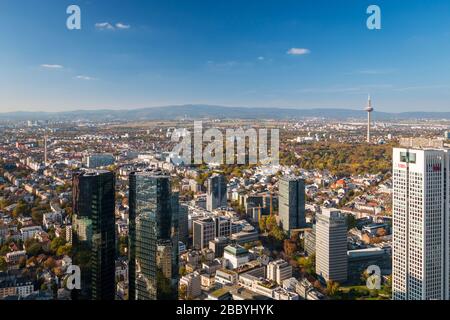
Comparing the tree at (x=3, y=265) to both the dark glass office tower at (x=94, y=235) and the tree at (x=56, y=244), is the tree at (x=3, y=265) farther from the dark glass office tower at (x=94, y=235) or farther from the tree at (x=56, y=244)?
the dark glass office tower at (x=94, y=235)

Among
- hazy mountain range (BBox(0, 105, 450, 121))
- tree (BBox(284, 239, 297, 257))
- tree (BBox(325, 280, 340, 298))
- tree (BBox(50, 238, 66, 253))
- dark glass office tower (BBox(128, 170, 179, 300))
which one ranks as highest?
hazy mountain range (BBox(0, 105, 450, 121))

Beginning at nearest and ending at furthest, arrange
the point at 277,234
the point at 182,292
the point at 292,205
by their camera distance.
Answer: the point at 182,292 → the point at 277,234 → the point at 292,205

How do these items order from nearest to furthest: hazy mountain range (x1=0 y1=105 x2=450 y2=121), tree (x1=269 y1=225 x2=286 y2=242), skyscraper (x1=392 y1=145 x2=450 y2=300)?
1. skyscraper (x1=392 y1=145 x2=450 y2=300)
2. tree (x1=269 y1=225 x2=286 y2=242)
3. hazy mountain range (x1=0 y1=105 x2=450 y2=121)

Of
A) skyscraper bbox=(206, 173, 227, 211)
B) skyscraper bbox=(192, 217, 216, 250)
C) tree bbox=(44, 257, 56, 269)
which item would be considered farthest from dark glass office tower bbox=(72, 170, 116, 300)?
skyscraper bbox=(206, 173, 227, 211)

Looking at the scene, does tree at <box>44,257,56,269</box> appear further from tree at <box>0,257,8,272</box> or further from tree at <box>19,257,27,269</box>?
tree at <box>0,257,8,272</box>

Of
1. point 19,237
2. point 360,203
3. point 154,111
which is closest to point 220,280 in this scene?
point 19,237

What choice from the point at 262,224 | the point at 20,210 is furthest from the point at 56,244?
the point at 262,224

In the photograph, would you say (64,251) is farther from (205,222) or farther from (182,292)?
(205,222)
